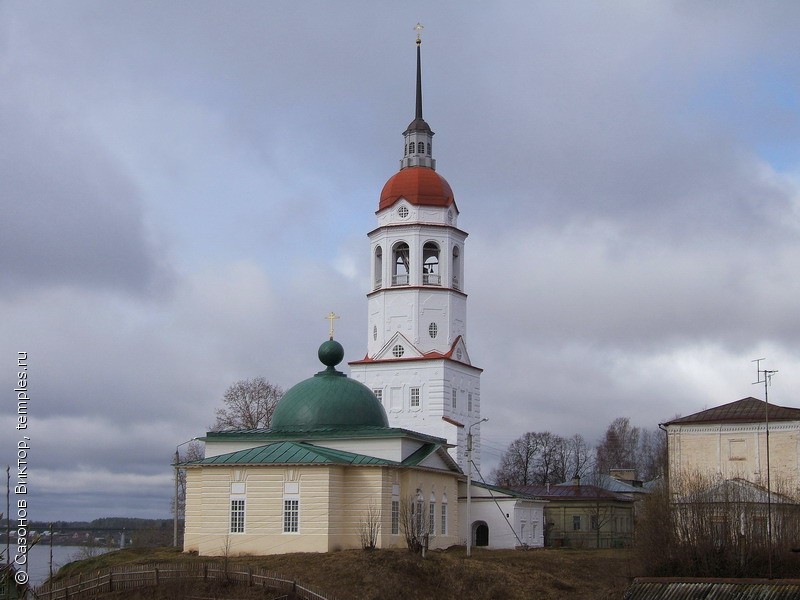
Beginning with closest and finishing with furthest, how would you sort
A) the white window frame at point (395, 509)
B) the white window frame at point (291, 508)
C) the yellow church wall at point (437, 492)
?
the white window frame at point (291, 508), the white window frame at point (395, 509), the yellow church wall at point (437, 492)

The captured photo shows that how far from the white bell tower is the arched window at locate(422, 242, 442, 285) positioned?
52 millimetres

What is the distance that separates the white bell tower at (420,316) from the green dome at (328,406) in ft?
36.8

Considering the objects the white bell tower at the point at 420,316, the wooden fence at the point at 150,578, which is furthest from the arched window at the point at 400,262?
the wooden fence at the point at 150,578

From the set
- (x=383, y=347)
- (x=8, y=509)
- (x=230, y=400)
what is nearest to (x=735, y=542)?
(x=8, y=509)

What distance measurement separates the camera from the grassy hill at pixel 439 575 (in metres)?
35.1

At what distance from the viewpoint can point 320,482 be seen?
4056 centimetres

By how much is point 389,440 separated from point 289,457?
4.77m

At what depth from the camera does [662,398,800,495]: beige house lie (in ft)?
172

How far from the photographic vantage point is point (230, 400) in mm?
66938

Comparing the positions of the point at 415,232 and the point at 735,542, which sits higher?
the point at 415,232

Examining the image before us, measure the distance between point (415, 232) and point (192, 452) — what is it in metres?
17.8

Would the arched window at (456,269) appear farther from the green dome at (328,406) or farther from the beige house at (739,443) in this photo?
the green dome at (328,406)

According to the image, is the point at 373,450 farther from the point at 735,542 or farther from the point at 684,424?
the point at 684,424

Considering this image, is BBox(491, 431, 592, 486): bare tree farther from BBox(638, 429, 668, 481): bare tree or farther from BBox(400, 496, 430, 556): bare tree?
BBox(400, 496, 430, 556): bare tree
